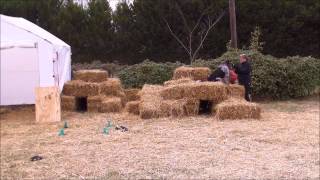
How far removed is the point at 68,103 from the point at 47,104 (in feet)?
7.22

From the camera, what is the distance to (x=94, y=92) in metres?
15.6

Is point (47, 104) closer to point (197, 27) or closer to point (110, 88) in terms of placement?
point (110, 88)

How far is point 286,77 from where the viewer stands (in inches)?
679

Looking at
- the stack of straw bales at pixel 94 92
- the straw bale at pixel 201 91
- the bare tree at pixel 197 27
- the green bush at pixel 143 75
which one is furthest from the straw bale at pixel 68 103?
the bare tree at pixel 197 27

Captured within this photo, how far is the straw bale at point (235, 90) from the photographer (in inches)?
539

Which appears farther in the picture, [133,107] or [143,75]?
[143,75]

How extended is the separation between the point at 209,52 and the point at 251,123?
15.3 meters

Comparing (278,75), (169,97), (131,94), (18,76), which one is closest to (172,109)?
(169,97)

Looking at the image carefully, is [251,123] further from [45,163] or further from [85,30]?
[85,30]

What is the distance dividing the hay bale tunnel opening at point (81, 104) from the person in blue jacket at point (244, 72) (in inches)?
173

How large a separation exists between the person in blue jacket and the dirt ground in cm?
173

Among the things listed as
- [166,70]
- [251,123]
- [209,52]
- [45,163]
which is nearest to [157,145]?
[45,163]

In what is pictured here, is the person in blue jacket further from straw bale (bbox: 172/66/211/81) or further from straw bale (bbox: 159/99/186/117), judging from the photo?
straw bale (bbox: 159/99/186/117)

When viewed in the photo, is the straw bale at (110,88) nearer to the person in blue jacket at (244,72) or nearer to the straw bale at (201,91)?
the straw bale at (201,91)
